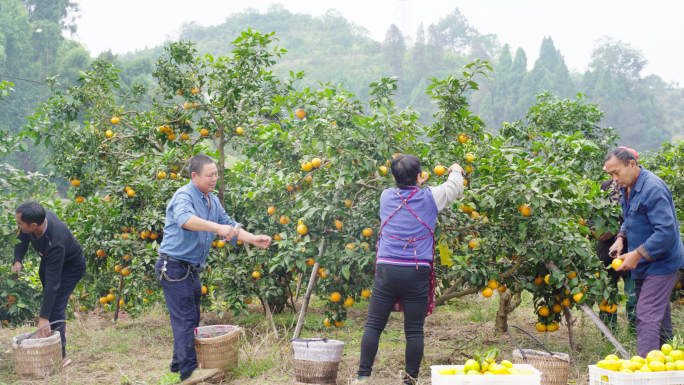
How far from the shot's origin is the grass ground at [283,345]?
3.58 meters

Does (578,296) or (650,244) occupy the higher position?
(650,244)

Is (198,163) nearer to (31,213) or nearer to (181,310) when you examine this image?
(181,310)

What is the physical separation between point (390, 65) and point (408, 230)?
5997cm

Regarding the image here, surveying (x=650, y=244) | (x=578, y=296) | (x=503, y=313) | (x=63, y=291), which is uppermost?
(x=650, y=244)

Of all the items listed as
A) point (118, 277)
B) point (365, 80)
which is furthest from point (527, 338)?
point (365, 80)

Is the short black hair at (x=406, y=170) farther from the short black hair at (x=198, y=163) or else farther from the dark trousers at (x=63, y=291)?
the dark trousers at (x=63, y=291)

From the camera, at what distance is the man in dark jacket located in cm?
366

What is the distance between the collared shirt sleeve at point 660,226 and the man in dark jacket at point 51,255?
386cm

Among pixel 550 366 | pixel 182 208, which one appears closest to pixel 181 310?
pixel 182 208

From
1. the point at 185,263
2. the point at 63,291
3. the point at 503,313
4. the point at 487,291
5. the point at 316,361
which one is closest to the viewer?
the point at 316,361

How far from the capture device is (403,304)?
2932 mm

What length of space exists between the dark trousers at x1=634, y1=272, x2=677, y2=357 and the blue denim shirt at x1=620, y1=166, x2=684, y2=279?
0.05m

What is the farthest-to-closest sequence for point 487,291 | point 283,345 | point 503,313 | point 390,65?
point 390,65 → point 503,313 → point 283,345 → point 487,291

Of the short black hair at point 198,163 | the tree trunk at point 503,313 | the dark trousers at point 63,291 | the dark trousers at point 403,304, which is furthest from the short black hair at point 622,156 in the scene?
the dark trousers at point 63,291
